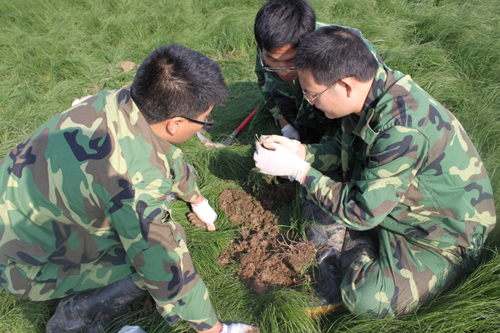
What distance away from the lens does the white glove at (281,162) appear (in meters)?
2.23

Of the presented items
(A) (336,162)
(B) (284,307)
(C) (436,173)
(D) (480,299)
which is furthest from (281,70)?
(D) (480,299)

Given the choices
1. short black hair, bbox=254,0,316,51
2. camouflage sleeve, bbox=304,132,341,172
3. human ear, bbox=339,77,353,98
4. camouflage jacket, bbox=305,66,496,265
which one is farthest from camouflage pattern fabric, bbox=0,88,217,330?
camouflage sleeve, bbox=304,132,341,172

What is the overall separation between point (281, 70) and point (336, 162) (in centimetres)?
96

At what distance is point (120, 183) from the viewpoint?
1.58m

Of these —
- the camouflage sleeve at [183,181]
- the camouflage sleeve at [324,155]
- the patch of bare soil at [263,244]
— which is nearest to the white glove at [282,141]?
the camouflage sleeve at [324,155]

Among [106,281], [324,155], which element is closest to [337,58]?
[324,155]

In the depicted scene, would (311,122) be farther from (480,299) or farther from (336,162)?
(480,299)

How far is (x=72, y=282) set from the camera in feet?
Answer: 6.79

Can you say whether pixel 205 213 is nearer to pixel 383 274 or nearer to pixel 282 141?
pixel 282 141

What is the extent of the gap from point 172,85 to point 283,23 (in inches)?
49.1

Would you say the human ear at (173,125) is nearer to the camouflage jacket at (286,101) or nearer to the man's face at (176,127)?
the man's face at (176,127)

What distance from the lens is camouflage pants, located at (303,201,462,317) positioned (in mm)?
2045

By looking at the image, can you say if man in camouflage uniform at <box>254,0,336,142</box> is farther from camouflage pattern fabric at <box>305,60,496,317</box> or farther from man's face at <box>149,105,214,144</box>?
man's face at <box>149,105,214,144</box>

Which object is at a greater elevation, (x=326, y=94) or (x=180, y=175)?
(x=326, y=94)
